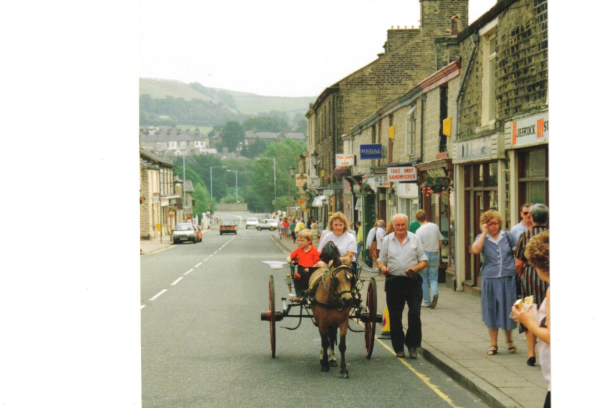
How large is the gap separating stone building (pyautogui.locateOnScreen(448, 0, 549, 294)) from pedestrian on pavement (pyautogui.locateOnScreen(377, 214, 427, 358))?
4.00 m

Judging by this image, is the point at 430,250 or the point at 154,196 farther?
the point at 154,196

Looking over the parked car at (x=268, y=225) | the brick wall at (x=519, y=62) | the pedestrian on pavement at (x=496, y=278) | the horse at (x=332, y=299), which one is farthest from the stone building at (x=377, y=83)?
the parked car at (x=268, y=225)

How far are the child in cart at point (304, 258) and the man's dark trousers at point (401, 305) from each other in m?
0.96

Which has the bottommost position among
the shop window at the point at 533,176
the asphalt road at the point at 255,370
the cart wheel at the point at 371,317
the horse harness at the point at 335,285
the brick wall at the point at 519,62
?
the asphalt road at the point at 255,370

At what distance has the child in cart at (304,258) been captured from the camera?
9.46 m

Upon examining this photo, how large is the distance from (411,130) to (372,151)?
4419 millimetres

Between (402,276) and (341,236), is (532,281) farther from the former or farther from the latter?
(341,236)

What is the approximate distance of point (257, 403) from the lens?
7152 mm

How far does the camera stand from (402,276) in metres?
9.51

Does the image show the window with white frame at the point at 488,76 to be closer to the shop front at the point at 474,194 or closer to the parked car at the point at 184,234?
the shop front at the point at 474,194

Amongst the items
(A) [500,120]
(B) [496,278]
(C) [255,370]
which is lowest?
(C) [255,370]

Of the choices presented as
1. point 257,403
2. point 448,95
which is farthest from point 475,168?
point 257,403

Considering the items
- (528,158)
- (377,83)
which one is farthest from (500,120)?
(377,83)
